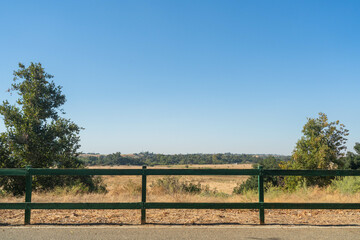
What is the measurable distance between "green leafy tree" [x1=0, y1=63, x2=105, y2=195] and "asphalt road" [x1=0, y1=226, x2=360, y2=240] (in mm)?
9093

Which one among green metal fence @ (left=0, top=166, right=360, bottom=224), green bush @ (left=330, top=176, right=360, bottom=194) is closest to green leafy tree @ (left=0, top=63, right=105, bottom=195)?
green metal fence @ (left=0, top=166, right=360, bottom=224)

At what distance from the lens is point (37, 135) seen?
14719mm

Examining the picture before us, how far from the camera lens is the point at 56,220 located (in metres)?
6.54

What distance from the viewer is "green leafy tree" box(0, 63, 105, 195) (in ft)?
45.5

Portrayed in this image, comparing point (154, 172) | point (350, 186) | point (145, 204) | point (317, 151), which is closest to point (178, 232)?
point (145, 204)

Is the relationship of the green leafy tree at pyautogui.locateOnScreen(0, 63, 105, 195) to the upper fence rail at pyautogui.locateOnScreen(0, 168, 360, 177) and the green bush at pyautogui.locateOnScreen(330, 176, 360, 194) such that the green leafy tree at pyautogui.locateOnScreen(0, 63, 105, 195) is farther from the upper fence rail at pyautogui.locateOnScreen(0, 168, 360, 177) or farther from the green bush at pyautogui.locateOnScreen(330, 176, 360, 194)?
the green bush at pyautogui.locateOnScreen(330, 176, 360, 194)

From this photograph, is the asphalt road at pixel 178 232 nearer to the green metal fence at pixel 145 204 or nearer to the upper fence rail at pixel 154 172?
the green metal fence at pixel 145 204

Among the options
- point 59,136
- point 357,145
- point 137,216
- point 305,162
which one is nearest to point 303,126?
point 305,162

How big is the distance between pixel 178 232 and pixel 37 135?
39.4 ft

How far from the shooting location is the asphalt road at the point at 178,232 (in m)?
5.39

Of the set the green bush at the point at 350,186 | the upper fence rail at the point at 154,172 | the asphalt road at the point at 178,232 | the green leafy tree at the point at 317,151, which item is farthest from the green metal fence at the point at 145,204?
the green leafy tree at the point at 317,151

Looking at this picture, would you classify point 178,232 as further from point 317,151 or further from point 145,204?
point 317,151

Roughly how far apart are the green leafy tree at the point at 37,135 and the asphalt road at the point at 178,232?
9093 millimetres

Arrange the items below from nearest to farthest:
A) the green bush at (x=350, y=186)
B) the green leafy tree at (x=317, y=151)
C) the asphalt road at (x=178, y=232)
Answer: the asphalt road at (x=178, y=232), the green bush at (x=350, y=186), the green leafy tree at (x=317, y=151)
